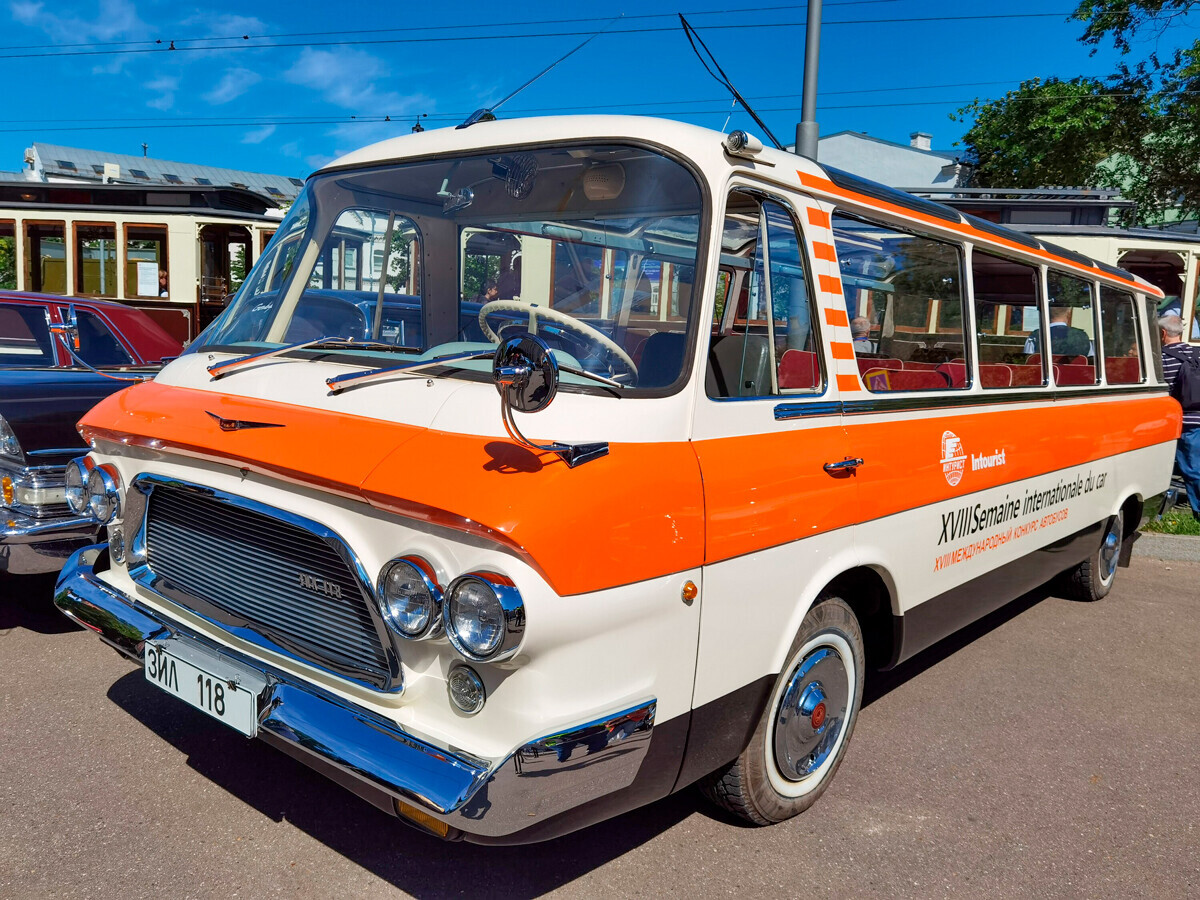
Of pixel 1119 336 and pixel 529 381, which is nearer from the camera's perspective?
pixel 529 381

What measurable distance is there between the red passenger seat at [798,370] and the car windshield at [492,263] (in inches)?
18.6

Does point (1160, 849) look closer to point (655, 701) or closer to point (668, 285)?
point (655, 701)

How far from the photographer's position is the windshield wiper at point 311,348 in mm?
3088

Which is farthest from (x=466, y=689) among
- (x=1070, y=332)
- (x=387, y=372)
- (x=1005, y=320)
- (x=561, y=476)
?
(x=1070, y=332)

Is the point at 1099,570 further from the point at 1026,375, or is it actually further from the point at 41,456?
the point at 41,456

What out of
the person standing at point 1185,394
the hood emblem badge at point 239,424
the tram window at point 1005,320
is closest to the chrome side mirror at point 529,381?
the hood emblem badge at point 239,424

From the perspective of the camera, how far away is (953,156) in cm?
4328

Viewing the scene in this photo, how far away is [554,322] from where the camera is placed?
114 inches

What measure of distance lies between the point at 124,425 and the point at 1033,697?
13.3 feet

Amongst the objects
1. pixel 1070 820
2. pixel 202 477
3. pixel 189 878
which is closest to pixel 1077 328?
pixel 1070 820

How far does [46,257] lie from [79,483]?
15.7m

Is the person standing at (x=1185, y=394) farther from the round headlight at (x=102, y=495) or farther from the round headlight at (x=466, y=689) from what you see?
the round headlight at (x=102, y=495)

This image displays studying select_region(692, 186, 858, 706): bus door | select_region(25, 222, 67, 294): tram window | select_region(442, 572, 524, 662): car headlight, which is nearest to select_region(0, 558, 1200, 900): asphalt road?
select_region(692, 186, 858, 706): bus door

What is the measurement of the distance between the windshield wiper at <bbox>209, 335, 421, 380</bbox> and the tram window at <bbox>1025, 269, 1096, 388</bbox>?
298 cm
